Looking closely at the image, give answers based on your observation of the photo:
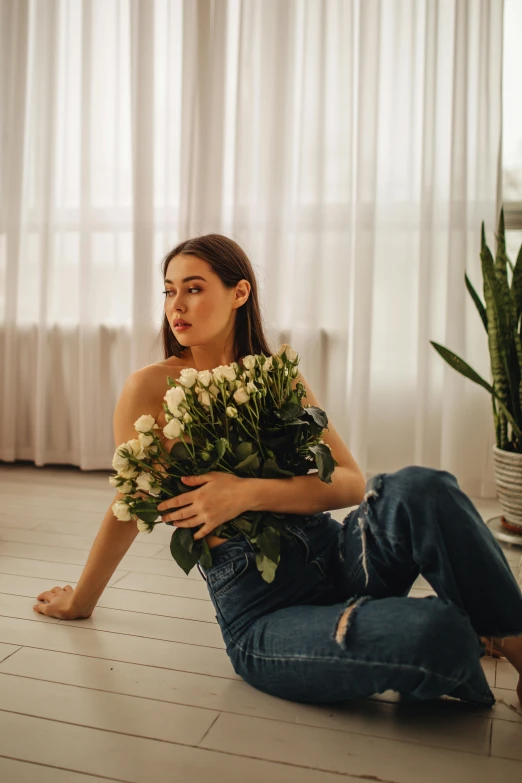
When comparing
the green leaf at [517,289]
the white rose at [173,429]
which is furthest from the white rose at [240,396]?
the green leaf at [517,289]

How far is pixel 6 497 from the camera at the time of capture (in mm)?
3061

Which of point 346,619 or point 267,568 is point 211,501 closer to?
point 267,568

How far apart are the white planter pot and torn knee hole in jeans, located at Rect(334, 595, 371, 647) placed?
1511mm

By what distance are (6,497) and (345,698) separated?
215 cm

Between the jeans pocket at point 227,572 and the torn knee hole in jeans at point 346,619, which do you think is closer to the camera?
the torn knee hole in jeans at point 346,619

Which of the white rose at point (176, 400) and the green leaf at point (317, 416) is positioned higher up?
the white rose at point (176, 400)

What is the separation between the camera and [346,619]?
123 cm

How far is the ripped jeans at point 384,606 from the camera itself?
1184 millimetres

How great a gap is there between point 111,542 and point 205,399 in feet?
1.73

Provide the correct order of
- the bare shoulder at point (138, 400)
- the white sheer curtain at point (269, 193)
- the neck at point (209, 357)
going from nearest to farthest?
the bare shoulder at point (138, 400) → the neck at point (209, 357) → the white sheer curtain at point (269, 193)

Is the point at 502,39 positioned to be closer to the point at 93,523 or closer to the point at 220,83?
the point at 220,83

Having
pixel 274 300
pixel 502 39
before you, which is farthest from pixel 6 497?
pixel 502 39

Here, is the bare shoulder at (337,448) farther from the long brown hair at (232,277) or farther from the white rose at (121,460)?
the white rose at (121,460)

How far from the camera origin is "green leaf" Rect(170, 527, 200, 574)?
4.40ft
